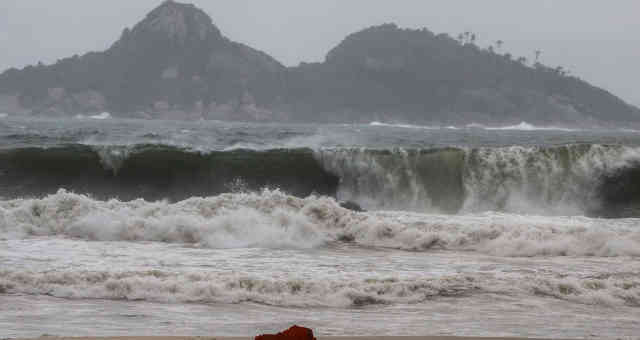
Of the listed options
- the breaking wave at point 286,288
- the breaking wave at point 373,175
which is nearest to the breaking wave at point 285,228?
the breaking wave at point 286,288

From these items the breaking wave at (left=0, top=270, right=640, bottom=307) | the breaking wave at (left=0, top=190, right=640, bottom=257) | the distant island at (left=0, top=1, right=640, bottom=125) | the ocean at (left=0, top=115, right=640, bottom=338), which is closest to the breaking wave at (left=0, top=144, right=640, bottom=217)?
the ocean at (left=0, top=115, right=640, bottom=338)

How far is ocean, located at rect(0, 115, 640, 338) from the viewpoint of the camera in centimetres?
709

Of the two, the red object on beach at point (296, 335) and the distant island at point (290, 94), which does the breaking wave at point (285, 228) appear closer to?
the red object on beach at point (296, 335)

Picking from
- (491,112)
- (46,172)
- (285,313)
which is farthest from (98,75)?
(285,313)

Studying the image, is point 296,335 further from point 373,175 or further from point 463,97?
point 463,97

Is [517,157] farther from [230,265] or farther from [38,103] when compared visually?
[38,103]

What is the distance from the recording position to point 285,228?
12.5 meters

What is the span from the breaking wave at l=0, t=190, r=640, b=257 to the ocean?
38 millimetres

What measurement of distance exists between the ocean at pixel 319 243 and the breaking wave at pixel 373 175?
55 mm

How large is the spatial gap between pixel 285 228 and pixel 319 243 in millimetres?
779

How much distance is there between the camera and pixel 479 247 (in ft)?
39.7

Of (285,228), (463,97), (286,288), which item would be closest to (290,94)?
(463,97)

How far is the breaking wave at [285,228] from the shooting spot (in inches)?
467

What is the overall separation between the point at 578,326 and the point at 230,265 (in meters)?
4.64
